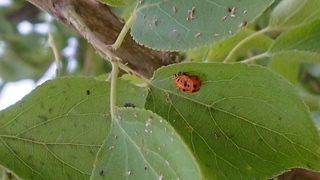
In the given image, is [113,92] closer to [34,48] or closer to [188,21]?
[188,21]

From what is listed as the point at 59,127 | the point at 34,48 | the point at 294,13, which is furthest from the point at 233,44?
the point at 34,48

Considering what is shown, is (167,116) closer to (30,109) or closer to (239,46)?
(30,109)

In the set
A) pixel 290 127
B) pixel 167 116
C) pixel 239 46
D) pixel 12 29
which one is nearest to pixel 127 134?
pixel 167 116

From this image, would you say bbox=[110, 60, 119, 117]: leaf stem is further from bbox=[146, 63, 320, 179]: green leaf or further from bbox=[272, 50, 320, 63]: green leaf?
bbox=[272, 50, 320, 63]: green leaf

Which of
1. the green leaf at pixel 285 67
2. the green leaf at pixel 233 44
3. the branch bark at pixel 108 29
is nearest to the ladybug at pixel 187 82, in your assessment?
the branch bark at pixel 108 29

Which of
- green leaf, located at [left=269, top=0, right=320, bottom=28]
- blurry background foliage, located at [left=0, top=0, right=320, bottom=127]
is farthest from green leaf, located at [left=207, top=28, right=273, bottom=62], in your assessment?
blurry background foliage, located at [left=0, top=0, right=320, bottom=127]

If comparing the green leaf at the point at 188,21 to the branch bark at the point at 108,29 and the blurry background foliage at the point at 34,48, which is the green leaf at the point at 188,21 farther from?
the blurry background foliage at the point at 34,48
